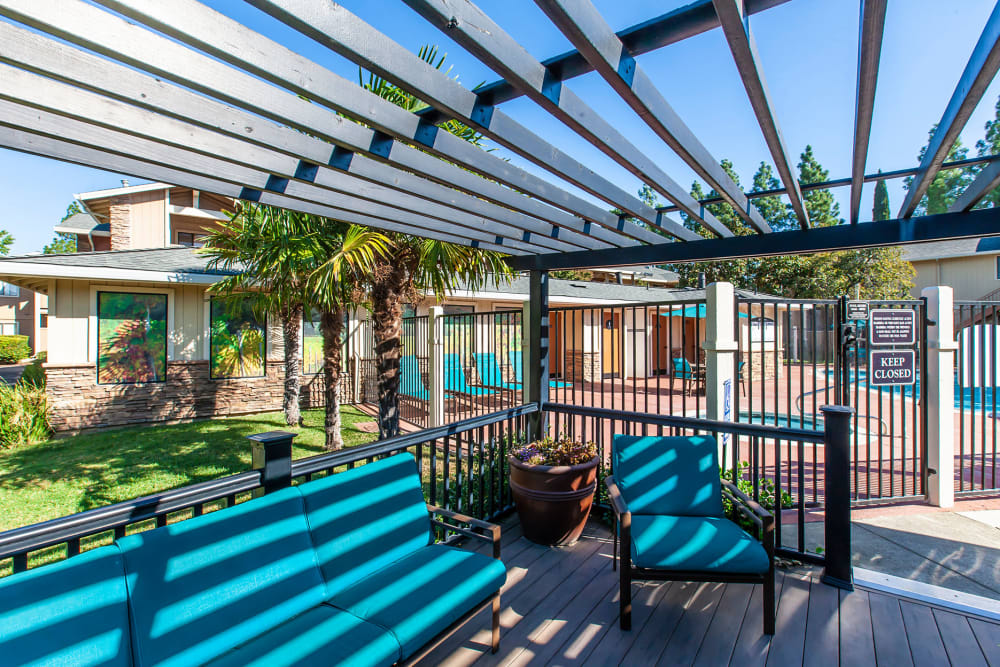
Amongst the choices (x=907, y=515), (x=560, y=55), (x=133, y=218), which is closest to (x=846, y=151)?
(x=560, y=55)

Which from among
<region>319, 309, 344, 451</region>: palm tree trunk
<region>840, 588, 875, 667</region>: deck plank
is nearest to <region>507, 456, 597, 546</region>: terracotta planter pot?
<region>840, 588, 875, 667</region>: deck plank

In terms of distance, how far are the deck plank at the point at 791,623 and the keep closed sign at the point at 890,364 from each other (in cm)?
254

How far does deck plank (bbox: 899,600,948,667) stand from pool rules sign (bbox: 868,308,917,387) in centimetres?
247

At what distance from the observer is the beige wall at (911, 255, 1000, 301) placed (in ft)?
59.6

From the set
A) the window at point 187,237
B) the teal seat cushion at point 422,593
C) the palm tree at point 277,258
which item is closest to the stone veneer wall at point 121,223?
the window at point 187,237

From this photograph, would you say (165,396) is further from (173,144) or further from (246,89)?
(246,89)

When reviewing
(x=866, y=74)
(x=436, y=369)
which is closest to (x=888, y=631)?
(x=866, y=74)

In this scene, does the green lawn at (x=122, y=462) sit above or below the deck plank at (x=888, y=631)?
below

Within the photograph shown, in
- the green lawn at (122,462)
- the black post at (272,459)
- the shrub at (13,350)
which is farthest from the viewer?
the shrub at (13,350)

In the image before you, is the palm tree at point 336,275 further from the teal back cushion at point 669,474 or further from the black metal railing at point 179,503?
the teal back cushion at point 669,474

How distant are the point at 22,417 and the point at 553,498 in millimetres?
9692

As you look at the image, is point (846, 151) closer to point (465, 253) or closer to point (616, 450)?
point (616, 450)

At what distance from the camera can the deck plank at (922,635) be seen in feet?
7.52

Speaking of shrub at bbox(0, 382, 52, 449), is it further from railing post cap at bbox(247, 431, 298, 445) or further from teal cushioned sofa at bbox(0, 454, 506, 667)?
teal cushioned sofa at bbox(0, 454, 506, 667)
